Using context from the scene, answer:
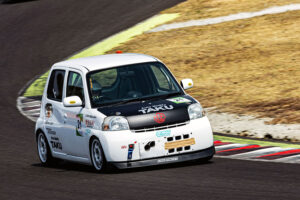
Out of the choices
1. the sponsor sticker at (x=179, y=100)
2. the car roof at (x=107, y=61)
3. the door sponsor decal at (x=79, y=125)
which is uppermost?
the car roof at (x=107, y=61)

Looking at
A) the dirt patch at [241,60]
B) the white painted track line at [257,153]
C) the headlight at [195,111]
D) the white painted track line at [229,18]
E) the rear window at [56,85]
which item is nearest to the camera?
the headlight at [195,111]

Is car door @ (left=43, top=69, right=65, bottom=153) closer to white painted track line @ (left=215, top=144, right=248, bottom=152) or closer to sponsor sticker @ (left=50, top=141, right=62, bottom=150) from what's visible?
sponsor sticker @ (left=50, top=141, right=62, bottom=150)

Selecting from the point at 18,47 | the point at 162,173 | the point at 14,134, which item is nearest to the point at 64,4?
the point at 18,47

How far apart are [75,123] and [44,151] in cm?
161

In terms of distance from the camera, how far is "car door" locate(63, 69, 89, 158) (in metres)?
10.7

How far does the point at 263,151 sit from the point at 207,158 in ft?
4.67

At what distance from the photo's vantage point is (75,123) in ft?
35.8

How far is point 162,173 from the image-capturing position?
996 centimetres

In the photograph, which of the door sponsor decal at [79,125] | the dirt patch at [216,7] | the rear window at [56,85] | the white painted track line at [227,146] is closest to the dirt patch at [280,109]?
the white painted track line at [227,146]

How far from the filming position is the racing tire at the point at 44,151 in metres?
12.1

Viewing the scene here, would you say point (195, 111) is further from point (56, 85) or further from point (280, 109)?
point (280, 109)

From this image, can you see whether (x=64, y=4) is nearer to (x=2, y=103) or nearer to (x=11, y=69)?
(x=11, y=69)

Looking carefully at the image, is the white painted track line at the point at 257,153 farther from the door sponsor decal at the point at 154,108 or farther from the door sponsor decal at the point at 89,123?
the door sponsor decal at the point at 89,123

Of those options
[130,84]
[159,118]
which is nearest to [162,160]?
[159,118]
